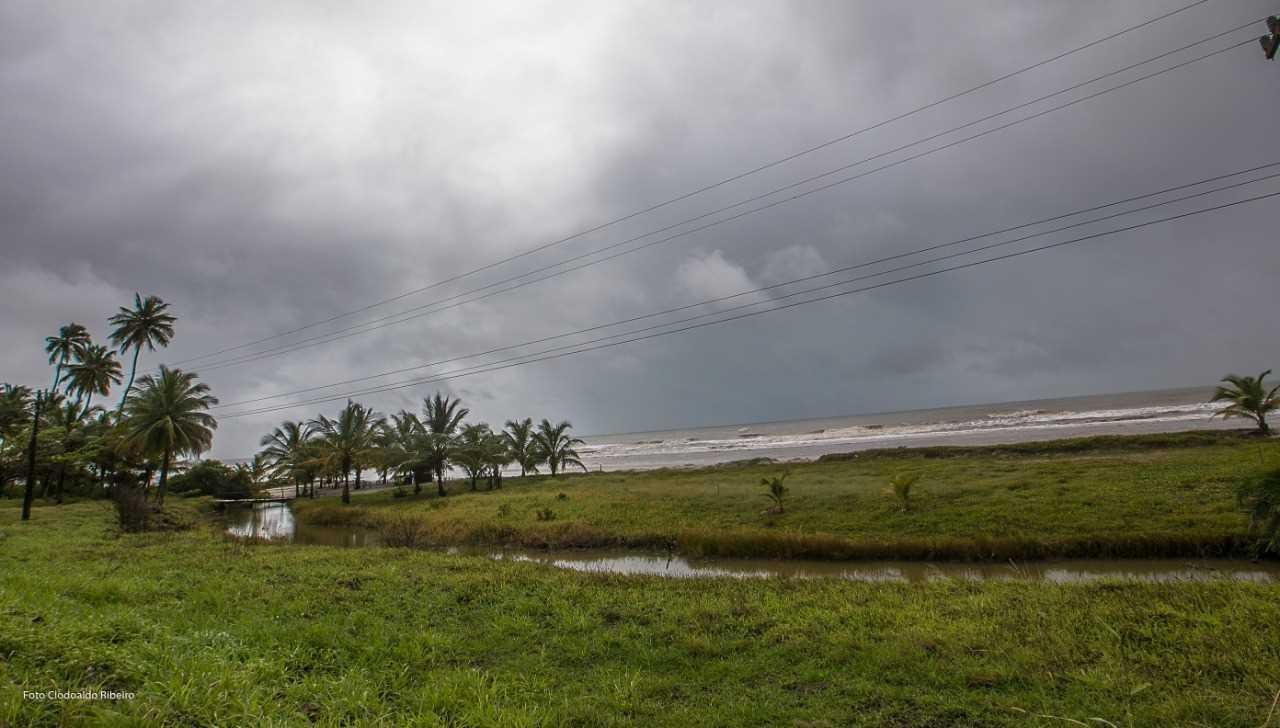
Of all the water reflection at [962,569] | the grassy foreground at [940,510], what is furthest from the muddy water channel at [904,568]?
the grassy foreground at [940,510]

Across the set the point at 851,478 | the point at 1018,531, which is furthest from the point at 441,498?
the point at 1018,531

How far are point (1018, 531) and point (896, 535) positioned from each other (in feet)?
10.2

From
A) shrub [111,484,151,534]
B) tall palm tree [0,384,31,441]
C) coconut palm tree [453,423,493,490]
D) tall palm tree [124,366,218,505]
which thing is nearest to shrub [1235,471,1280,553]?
shrub [111,484,151,534]

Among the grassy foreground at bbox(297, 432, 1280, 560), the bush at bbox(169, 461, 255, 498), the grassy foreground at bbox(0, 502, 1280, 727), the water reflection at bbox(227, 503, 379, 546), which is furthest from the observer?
the bush at bbox(169, 461, 255, 498)

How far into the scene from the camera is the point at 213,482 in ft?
162

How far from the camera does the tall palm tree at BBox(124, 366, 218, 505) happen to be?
34031 mm

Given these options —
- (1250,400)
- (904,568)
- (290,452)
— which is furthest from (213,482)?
(1250,400)

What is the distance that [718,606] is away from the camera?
369 inches

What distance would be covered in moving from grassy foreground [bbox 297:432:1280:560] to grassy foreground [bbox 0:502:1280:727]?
5.02 m

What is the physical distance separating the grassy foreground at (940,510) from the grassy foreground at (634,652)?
5.02 metres

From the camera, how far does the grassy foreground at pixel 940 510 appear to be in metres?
14.0

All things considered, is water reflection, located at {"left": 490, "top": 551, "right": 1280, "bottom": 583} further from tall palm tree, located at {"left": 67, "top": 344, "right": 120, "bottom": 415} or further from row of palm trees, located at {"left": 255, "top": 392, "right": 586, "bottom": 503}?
tall palm tree, located at {"left": 67, "top": 344, "right": 120, "bottom": 415}

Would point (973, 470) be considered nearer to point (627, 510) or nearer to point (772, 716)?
point (627, 510)

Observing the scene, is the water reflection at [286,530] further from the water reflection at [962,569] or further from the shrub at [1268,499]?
the shrub at [1268,499]
